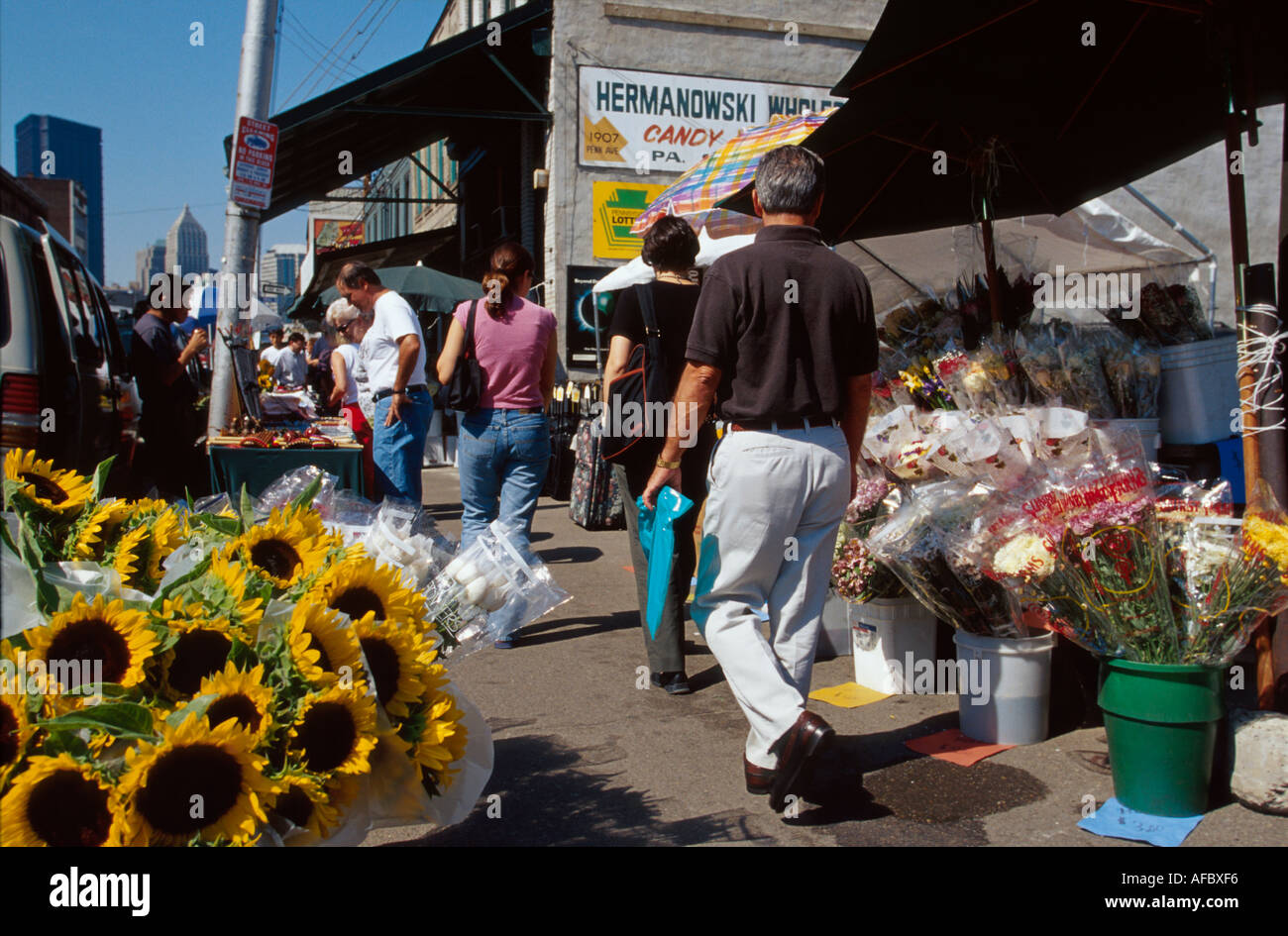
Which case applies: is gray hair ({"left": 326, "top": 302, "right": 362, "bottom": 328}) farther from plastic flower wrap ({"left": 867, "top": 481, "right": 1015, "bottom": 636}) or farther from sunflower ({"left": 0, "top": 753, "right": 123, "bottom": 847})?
sunflower ({"left": 0, "top": 753, "right": 123, "bottom": 847})

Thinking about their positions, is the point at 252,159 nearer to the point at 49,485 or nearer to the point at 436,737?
the point at 49,485

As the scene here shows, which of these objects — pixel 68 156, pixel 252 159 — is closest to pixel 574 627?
pixel 252 159

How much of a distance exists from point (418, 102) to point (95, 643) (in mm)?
13017

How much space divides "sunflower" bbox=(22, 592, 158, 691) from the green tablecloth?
435 cm

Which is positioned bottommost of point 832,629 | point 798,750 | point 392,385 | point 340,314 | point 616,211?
point 798,750

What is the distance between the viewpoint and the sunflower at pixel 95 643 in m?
1.86

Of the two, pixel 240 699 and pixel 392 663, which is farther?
pixel 392 663

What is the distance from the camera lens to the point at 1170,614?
314cm

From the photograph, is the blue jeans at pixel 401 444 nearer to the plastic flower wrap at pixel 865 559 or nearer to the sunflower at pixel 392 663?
the plastic flower wrap at pixel 865 559

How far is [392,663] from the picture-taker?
221cm

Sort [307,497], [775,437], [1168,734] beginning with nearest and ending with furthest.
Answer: [307,497]
[1168,734]
[775,437]

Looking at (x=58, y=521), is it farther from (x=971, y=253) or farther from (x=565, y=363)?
(x=565, y=363)

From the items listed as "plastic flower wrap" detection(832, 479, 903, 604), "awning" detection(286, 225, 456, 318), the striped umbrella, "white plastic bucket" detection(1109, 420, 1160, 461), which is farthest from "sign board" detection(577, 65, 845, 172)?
"plastic flower wrap" detection(832, 479, 903, 604)

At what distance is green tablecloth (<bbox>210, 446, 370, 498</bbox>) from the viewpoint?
6176mm
